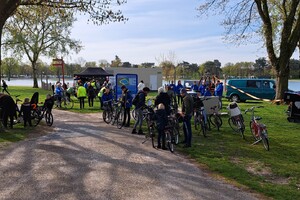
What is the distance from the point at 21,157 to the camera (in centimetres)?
Answer: 893

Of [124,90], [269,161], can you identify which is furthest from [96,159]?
[124,90]

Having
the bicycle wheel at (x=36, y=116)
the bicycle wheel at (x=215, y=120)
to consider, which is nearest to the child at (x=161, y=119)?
the bicycle wheel at (x=215, y=120)

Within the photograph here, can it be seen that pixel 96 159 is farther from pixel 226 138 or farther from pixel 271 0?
pixel 271 0

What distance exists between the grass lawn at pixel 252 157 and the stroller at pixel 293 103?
631 mm

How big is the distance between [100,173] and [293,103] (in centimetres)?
967

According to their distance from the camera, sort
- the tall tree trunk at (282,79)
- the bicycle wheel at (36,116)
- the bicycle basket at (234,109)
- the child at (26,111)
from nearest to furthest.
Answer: the bicycle basket at (234,109) → the child at (26,111) → the bicycle wheel at (36,116) → the tall tree trunk at (282,79)

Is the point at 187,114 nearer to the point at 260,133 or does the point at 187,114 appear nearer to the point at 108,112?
the point at 260,133

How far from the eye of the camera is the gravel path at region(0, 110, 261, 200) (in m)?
6.17

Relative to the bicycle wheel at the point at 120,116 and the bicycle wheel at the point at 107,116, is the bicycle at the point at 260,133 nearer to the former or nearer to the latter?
the bicycle wheel at the point at 120,116

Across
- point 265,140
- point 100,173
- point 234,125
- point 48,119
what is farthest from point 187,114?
point 48,119

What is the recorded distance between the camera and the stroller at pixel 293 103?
1423 cm

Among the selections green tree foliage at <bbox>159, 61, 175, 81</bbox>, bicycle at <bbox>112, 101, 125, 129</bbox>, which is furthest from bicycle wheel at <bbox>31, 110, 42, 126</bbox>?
green tree foliage at <bbox>159, 61, 175, 81</bbox>

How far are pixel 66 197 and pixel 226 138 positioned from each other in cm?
718

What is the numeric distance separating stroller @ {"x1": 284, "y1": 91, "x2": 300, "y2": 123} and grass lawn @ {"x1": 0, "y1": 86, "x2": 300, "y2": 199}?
63cm
